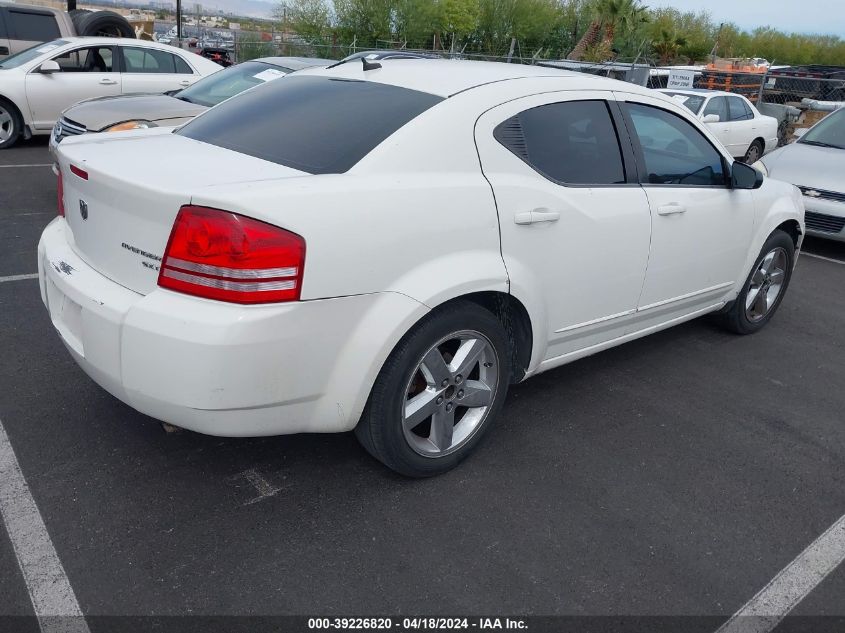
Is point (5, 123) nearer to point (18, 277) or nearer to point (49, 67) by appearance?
point (49, 67)

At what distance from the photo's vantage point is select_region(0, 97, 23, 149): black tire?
1039cm

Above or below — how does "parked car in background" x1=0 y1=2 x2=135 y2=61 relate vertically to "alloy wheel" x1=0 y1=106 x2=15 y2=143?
above

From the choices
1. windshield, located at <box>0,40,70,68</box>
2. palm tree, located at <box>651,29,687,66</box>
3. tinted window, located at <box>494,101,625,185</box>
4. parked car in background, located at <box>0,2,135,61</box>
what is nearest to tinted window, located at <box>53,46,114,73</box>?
windshield, located at <box>0,40,70,68</box>

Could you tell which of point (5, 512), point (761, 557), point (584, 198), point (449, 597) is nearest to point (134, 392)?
point (5, 512)

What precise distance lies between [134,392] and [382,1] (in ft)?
121

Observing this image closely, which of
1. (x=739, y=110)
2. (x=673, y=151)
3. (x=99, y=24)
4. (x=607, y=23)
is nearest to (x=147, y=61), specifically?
(x=99, y=24)

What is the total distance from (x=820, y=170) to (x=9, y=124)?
9.97 m

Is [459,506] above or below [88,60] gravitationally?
below

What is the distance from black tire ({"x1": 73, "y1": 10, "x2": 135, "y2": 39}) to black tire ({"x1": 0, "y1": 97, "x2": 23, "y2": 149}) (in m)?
5.54

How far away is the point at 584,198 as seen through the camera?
3.61 meters

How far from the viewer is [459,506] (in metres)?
3.16

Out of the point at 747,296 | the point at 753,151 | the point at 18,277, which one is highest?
the point at 747,296

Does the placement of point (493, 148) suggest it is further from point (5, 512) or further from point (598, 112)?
point (5, 512)

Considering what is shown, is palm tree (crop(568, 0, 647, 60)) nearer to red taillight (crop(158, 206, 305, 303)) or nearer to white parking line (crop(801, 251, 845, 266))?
white parking line (crop(801, 251, 845, 266))
